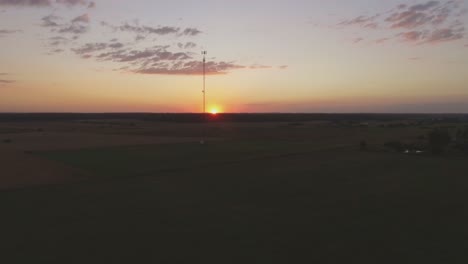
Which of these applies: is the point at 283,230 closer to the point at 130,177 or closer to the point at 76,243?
the point at 76,243

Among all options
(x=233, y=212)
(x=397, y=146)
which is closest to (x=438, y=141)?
(x=397, y=146)

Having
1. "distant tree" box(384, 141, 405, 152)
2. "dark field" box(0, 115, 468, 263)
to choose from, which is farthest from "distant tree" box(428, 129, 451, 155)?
"dark field" box(0, 115, 468, 263)

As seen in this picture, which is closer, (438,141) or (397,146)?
(438,141)

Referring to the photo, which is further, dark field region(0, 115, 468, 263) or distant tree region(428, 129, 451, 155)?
distant tree region(428, 129, 451, 155)

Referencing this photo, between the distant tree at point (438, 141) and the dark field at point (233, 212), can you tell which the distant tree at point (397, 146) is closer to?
the distant tree at point (438, 141)

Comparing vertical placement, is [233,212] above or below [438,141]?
below

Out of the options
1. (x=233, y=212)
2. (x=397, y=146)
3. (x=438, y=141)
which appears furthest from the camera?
(x=397, y=146)

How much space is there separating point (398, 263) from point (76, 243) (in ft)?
35.2

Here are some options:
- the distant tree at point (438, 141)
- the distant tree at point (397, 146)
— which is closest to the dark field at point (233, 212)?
the distant tree at point (438, 141)

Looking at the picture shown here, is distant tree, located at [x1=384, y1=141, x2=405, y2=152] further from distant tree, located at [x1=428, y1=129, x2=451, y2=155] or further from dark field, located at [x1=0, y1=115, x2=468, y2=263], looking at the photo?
dark field, located at [x1=0, y1=115, x2=468, y2=263]

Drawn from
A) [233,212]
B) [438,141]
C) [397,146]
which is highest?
[438,141]

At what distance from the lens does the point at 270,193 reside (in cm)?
2528

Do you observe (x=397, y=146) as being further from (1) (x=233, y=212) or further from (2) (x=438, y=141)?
(1) (x=233, y=212)

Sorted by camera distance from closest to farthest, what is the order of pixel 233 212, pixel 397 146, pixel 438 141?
pixel 233 212 < pixel 438 141 < pixel 397 146
